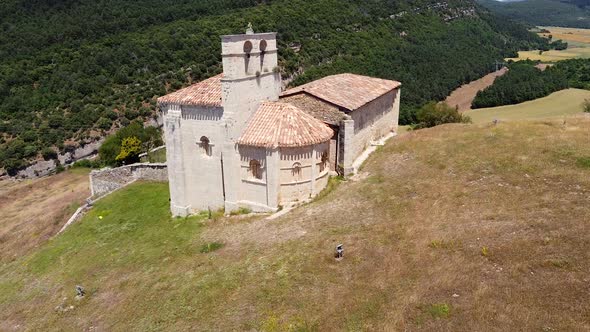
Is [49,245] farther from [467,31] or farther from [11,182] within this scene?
[467,31]

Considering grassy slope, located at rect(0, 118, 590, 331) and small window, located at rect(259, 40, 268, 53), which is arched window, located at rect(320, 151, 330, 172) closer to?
grassy slope, located at rect(0, 118, 590, 331)

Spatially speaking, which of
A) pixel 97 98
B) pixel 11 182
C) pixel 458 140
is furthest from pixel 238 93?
pixel 97 98

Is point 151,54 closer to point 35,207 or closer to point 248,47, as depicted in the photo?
point 35,207

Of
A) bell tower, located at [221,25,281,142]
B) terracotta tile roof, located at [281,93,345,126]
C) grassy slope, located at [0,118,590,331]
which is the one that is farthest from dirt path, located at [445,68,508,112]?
bell tower, located at [221,25,281,142]

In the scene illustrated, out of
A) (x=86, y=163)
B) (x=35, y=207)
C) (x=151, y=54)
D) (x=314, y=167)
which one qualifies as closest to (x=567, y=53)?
(x=151, y=54)

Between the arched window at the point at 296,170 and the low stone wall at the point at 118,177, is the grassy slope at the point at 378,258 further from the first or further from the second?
the low stone wall at the point at 118,177

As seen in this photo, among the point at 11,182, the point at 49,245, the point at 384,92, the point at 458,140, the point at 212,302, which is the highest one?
the point at 384,92
